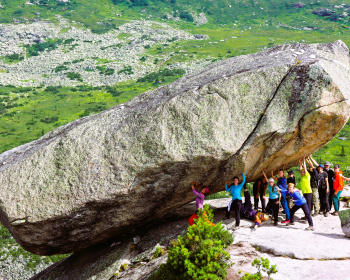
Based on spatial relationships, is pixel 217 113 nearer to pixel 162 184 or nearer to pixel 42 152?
pixel 162 184

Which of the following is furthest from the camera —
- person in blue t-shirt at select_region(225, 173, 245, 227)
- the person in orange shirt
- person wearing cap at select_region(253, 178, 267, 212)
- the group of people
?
person wearing cap at select_region(253, 178, 267, 212)

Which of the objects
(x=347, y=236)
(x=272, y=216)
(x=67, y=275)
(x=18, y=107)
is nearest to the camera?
(x=347, y=236)

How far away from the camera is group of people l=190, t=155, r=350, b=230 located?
19.9 meters

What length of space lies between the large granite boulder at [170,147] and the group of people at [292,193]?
1.30 meters

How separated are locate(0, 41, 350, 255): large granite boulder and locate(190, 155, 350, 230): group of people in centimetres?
130

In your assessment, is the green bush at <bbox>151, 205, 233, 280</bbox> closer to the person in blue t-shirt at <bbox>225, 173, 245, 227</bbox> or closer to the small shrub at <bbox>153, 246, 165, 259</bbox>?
the small shrub at <bbox>153, 246, 165, 259</bbox>

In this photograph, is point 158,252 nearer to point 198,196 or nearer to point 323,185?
point 198,196

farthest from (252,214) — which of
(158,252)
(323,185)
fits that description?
(158,252)

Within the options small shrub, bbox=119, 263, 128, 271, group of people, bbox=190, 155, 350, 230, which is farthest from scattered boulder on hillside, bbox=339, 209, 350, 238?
small shrub, bbox=119, 263, 128, 271

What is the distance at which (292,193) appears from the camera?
19172mm

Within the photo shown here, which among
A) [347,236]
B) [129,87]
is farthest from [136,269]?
[129,87]

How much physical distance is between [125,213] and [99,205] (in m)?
2.04

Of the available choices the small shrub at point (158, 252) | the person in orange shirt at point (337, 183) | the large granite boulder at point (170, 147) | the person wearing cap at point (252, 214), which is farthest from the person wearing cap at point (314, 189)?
the small shrub at point (158, 252)

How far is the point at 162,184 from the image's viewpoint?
19.8 m
